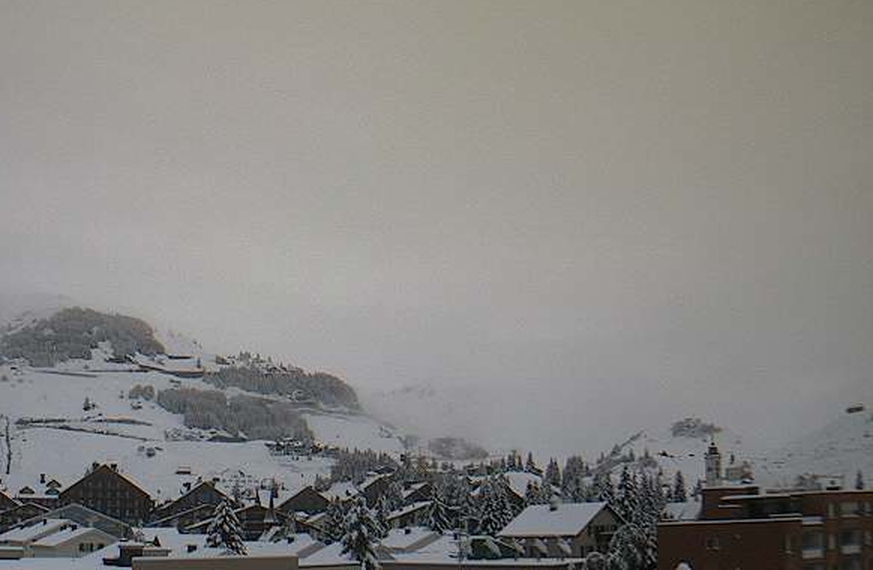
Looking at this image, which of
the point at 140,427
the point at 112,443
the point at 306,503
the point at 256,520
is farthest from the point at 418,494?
the point at 140,427

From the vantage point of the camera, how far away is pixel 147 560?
11.5 meters

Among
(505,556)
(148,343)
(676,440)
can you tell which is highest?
(148,343)

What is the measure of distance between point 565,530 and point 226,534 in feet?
17.8

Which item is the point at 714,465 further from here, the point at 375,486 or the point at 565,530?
the point at 375,486

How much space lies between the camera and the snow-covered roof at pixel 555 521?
730 inches

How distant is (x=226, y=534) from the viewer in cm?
1875

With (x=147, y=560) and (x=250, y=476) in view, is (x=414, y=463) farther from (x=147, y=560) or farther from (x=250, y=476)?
(x=147, y=560)

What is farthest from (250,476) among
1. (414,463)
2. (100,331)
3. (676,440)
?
(100,331)

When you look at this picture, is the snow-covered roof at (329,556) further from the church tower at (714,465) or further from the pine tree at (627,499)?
the church tower at (714,465)

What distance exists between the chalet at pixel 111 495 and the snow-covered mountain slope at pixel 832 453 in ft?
66.3

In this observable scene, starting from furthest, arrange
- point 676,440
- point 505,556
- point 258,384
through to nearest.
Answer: point 258,384
point 676,440
point 505,556

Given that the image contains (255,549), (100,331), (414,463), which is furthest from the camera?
(100,331)

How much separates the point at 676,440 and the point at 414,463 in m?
20.7

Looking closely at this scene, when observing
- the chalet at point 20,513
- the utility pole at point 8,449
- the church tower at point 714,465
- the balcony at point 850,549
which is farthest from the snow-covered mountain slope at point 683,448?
the utility pole at point 8,449
